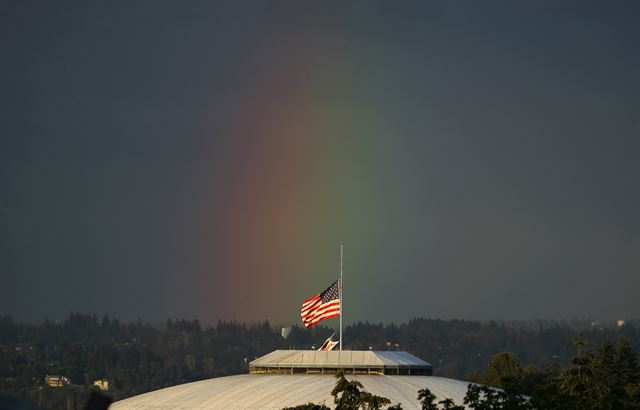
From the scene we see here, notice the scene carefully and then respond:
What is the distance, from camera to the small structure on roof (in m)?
94.6

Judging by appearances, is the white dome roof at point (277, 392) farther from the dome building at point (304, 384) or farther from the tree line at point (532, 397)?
the tree line at point (532, 397)

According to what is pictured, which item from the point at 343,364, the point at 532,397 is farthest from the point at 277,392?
the point at 532,397

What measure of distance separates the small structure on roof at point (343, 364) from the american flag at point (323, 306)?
8.31 feet

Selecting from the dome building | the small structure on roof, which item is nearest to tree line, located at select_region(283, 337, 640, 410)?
the dome building

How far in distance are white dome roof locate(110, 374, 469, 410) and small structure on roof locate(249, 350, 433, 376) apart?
1905 mm

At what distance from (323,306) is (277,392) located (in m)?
13.3

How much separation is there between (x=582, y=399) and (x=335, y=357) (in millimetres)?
29561

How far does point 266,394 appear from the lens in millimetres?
85000

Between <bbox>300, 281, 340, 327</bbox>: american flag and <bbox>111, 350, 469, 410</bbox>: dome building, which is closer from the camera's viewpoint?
<bbox>111, 350, 469, 410</bbox>: dome building

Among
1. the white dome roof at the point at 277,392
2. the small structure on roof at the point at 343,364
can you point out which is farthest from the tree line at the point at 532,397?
the small structure on roof at the point at 343,364

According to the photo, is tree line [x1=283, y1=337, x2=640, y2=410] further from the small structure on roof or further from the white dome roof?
the small structure on roof

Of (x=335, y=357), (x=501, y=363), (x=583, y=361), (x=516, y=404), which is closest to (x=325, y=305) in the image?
(x=335, y=357)

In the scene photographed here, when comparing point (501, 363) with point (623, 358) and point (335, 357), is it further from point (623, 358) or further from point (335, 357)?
point (335, 357)

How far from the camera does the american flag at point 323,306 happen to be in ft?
318
